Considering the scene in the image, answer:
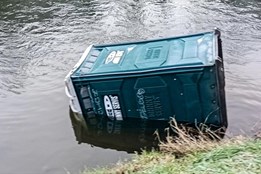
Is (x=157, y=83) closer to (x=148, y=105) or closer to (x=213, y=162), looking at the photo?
(x=148, y=105)

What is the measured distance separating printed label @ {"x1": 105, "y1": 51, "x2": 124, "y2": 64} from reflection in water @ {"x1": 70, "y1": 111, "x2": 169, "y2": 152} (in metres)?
1.03

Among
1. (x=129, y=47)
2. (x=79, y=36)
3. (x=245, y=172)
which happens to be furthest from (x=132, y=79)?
(x=79, y=36)

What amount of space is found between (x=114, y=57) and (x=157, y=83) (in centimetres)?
113

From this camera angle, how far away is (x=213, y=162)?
4.96 m

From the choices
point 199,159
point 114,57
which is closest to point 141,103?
point 114,57

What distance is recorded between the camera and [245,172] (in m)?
4.47

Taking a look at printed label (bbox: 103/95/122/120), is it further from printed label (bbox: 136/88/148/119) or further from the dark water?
the dark water

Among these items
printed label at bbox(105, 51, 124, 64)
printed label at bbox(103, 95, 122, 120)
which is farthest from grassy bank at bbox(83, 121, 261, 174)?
printed label at bbox(105, 51, 124, 64)

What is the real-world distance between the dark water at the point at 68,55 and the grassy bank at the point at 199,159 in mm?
1149

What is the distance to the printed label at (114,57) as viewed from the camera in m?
7.85

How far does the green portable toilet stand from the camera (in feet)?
23.1

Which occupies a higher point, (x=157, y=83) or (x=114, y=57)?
(x=114, y=57)

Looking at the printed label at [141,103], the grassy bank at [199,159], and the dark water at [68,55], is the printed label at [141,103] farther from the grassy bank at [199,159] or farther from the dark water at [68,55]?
the grassy bank at [199,159]

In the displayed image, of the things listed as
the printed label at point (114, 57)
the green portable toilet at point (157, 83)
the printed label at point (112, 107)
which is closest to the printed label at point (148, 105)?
the green portable toilet at point (157, 83)
